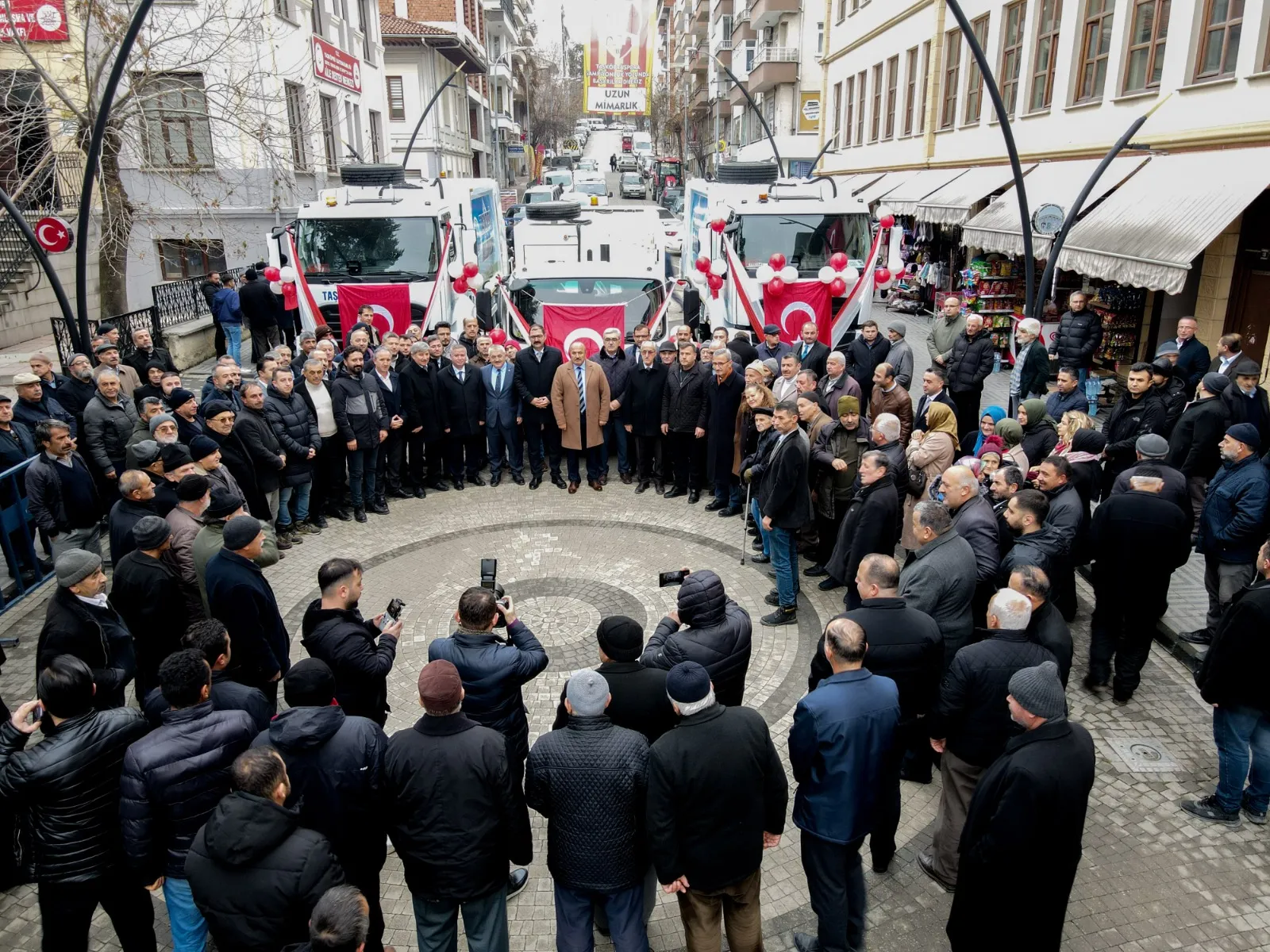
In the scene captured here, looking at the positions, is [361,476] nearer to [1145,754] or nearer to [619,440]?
[619,440]

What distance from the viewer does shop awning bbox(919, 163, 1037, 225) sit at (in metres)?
18.4

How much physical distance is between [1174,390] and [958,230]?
1404 cm

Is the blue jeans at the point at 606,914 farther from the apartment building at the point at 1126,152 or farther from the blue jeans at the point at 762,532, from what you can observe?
the apartment building at the point at 1126,152

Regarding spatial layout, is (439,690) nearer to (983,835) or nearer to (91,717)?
(91,717)

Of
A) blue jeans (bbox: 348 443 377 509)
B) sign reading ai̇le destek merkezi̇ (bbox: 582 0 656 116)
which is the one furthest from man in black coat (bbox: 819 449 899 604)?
sign reading ai̇le destek merkezi̇ (bbox: 582 0 656 116)

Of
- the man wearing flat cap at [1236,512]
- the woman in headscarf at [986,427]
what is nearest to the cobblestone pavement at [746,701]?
the man wearing flat cap at [1236,512]

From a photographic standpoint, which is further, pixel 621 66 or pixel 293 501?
pixel 621 66

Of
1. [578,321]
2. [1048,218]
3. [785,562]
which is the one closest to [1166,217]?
[1048,218]

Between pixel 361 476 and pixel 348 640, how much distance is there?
5737mm

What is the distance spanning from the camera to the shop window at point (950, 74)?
22.4 m

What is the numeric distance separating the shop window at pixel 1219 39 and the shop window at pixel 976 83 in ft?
26.8

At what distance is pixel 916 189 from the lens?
22.8 meters

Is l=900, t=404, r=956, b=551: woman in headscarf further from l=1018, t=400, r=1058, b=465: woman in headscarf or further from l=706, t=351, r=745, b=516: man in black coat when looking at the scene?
l=706, t=351, r=745, b=516: man in black coat

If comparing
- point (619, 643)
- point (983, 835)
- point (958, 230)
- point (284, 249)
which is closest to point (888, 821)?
point (983, 835)
